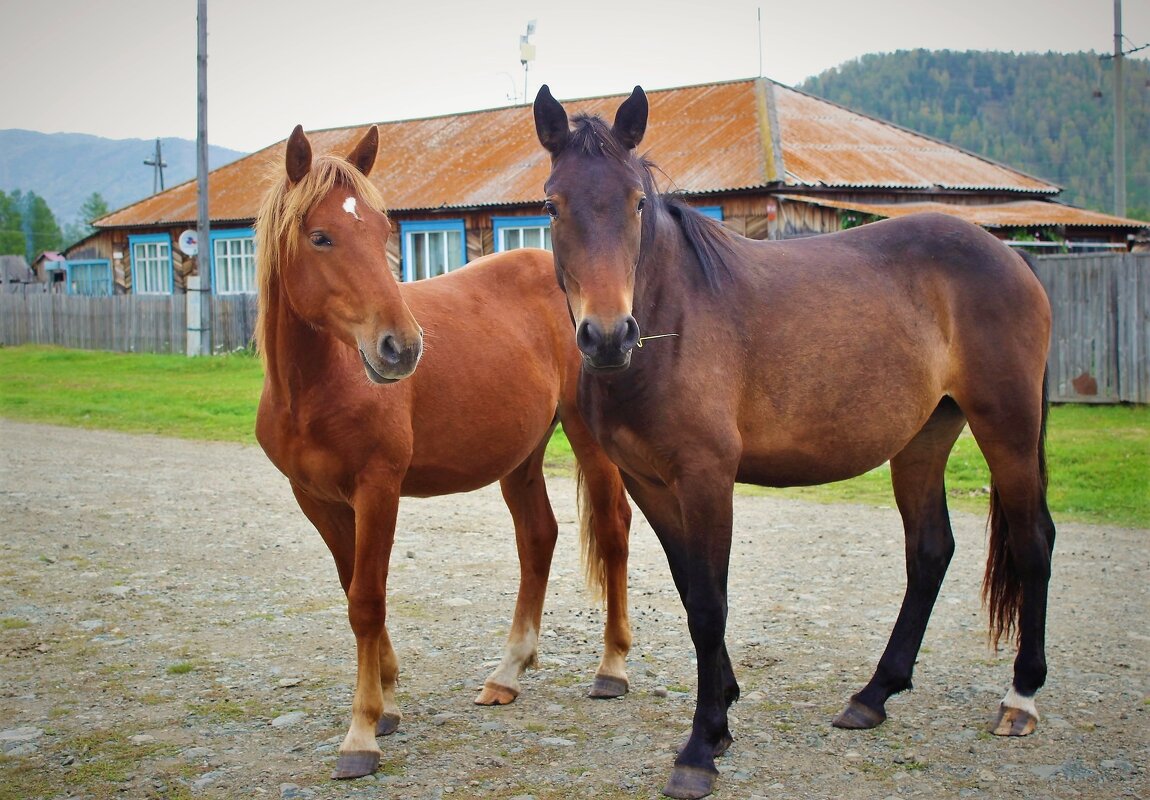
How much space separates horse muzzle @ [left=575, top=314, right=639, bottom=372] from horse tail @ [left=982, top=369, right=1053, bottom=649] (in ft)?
7.24

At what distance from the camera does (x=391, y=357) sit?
370cm

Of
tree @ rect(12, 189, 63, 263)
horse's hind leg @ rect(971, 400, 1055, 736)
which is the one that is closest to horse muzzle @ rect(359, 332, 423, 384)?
horse's hind leg @ rect(971, 400, 1055, 736)

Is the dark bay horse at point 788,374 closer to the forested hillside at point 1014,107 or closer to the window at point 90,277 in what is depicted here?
the window at point 90,277

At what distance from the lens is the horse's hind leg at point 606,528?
4965mm

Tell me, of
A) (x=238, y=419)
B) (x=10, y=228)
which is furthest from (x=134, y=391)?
(x=10, y=228)

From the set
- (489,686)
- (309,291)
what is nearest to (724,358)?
(309,291)

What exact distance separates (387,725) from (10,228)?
319 feet

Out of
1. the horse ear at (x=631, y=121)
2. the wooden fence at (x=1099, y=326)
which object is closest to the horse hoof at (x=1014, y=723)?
the horse ear at (x=631, y=121)

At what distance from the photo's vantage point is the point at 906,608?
457 cm

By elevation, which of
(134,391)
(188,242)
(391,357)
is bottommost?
(134,391)

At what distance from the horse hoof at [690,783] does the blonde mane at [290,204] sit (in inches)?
97.9

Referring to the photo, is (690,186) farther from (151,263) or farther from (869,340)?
(151,263)

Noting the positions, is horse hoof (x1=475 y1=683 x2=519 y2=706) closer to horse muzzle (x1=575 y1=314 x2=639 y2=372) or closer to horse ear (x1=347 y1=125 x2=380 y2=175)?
horse muzzle (x1=575 y1=314 x2=639 y2=372)

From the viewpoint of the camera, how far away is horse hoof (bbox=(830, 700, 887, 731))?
13.8 ft
